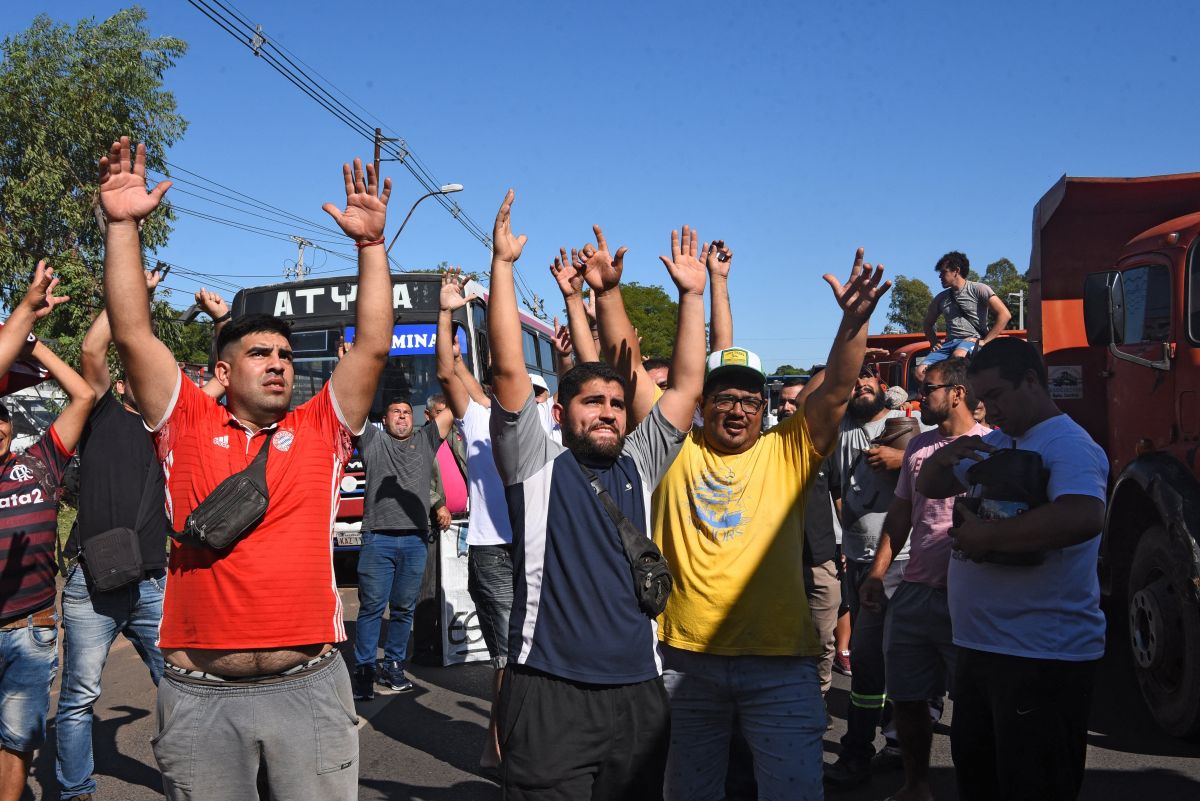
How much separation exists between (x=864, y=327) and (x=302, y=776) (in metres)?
2.18

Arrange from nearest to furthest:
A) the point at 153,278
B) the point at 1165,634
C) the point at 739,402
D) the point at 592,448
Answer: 1. the point at 592,448
2. the point at 739,402
3. the point at 153,278
4. the point at 1165,634

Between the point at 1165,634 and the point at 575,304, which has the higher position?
the point at 575,304

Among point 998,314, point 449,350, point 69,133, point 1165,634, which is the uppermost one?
point 69,133

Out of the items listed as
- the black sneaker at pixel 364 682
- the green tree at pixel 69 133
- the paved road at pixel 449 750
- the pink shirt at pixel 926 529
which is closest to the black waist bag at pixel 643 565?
the pink shirt at pixel 926 529

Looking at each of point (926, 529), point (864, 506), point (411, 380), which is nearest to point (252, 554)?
point (926, 529)

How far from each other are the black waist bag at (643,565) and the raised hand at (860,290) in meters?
1.01

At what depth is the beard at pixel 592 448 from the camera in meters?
3.19

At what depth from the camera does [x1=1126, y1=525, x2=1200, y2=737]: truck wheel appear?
17.1 ft

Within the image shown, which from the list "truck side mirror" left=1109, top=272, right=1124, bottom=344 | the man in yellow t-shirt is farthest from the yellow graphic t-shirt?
"truck side mirror" left=1109, top=272, right=1124, bottom=344

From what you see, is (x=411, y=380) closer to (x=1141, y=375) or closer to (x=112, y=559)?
(x=112, y=559)

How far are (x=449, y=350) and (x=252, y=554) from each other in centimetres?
245

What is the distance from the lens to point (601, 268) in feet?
13.3

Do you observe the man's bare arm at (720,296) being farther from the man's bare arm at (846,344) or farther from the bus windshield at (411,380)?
the bus windshield at (411,380)

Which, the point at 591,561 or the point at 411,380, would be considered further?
the point at 411,380
